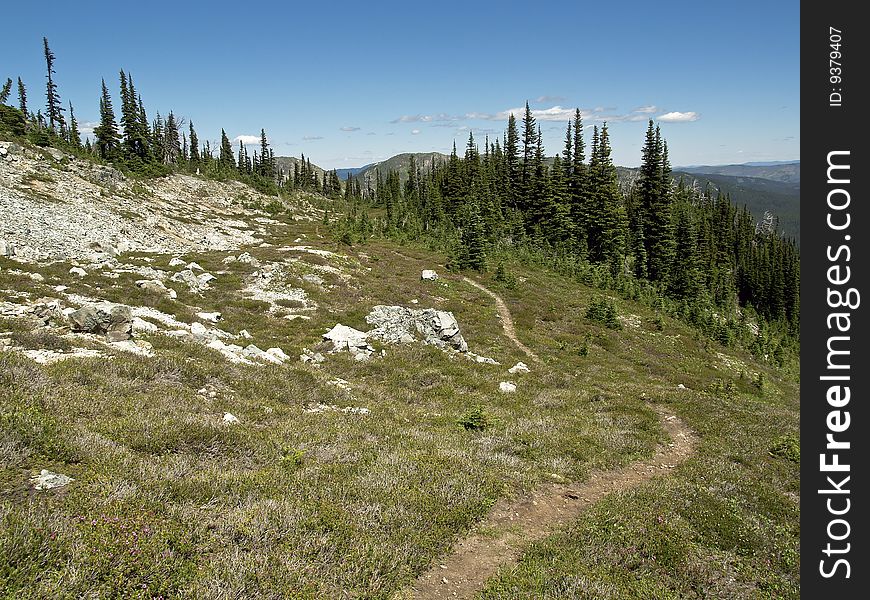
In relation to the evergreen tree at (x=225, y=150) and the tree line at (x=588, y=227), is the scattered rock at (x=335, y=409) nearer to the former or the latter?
the tree line at (x=588, y=227)

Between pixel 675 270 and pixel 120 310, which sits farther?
pixel 675 270

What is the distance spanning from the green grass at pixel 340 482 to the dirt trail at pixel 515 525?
0.22 meters

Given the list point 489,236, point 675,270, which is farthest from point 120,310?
point 675,270

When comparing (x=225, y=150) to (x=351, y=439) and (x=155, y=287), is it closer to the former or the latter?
(x=155, y=287)

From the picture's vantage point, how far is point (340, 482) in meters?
7.56

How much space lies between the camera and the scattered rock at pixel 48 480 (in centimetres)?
563

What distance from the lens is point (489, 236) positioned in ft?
197

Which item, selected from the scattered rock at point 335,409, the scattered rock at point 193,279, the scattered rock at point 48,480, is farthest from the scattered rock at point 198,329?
the scattered rock at point 48,480

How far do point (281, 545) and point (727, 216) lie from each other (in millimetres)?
120994

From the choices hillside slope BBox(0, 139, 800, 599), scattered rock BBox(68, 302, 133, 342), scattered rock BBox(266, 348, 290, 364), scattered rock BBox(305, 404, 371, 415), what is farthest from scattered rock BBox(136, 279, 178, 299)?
scattered rock BBox(305, 404, 371, 415)

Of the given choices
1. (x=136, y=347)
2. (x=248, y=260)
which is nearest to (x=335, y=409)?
(x=136, y=347)

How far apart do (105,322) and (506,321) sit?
22905mm

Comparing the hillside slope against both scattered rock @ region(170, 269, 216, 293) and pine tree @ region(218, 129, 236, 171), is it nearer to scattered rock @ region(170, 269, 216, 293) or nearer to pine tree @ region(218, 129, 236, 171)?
scattered rock @ region(170, 269, 216, 293)
